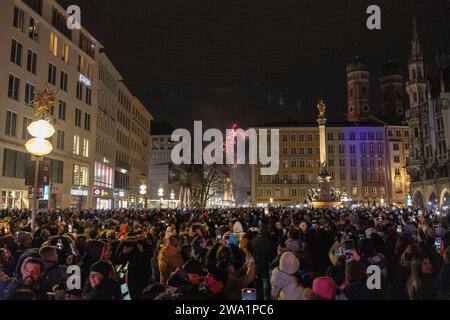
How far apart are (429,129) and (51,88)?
66375 millimetres

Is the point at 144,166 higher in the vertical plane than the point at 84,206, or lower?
higher

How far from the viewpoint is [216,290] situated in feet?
20.2

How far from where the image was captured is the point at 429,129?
79.9m

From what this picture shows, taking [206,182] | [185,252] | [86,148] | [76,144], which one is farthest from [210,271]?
[206,182]

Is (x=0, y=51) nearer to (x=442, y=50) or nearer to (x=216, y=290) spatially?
(x=216, y=290)

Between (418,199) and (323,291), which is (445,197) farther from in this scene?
(323,291)

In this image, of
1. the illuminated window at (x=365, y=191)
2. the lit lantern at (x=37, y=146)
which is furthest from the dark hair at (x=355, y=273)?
the illuminated window at (x=365, y=191)

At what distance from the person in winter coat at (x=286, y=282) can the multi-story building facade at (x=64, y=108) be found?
2148 cm

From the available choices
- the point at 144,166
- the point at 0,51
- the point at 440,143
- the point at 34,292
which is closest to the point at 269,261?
the point at 34,292

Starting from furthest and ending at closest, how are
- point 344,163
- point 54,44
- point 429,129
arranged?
point 344,163
point 429,129
point 54,44

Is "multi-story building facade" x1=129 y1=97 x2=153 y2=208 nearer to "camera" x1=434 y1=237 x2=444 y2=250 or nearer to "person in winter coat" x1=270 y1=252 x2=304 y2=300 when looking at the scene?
"camera" x1=434 y1=237 x2=444 y2=250

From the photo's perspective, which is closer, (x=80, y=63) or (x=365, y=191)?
(x=80, y=63)

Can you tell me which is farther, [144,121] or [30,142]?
[144,121]
